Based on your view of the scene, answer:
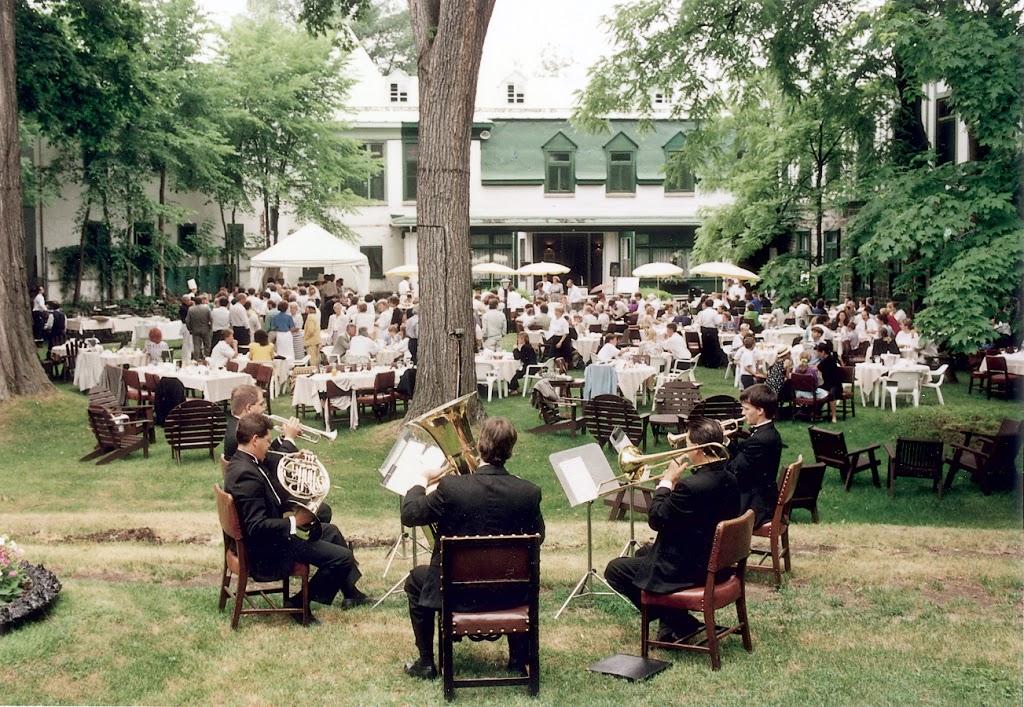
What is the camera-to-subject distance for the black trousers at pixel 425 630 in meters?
5.86

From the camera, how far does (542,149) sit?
1641 inches

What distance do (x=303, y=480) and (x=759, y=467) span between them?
10.7 feet

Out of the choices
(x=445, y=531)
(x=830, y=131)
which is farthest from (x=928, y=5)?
(x=445, y=531)

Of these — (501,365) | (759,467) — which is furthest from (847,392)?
(759,467)

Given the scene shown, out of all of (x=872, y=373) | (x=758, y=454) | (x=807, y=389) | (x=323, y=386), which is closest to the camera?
(x=758, y=454)

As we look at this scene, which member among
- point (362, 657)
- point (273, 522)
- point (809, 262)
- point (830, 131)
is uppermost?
point (830, 131)

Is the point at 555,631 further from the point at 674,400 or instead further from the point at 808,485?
the point at 674,400

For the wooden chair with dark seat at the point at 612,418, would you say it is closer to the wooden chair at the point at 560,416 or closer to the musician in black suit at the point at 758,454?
the wooden chair at the point at 560,416

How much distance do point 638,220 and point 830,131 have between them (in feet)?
69.5

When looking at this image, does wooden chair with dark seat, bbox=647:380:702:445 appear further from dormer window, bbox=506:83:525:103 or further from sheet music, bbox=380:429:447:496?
dormer window, bbox=506:83:525:103

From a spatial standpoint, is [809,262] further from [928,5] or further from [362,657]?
[362,657]

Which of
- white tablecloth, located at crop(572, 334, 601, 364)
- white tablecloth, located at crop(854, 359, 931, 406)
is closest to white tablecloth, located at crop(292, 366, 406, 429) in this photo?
white tablecloth, located at crop(572, 334, 601, 364)

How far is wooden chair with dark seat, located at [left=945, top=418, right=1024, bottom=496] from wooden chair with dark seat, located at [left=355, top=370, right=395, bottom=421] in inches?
322

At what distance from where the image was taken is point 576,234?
43094mm
